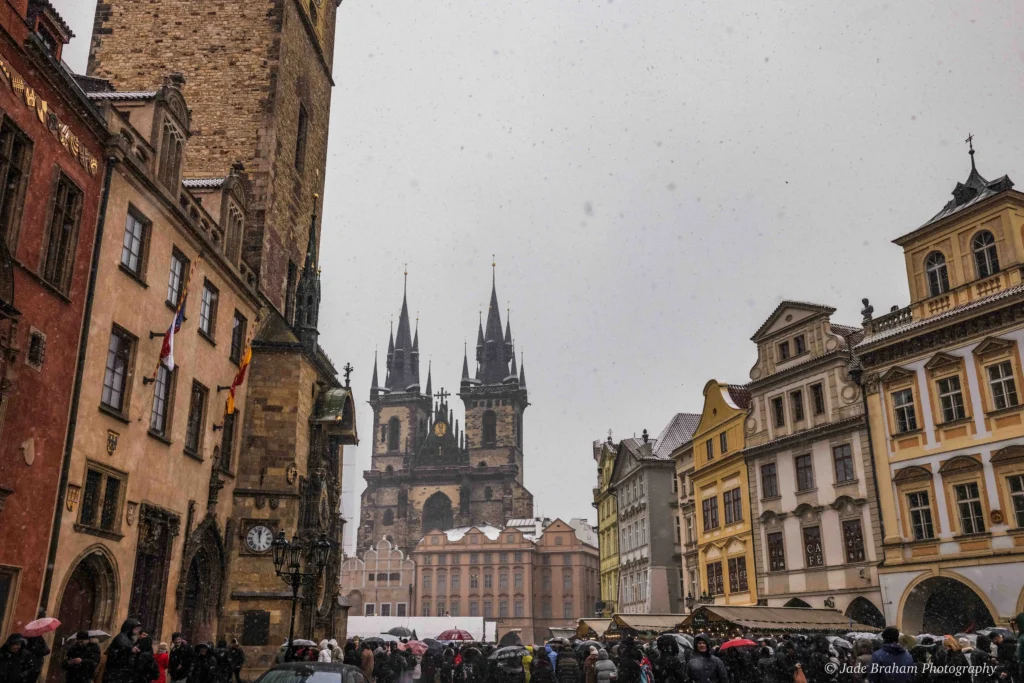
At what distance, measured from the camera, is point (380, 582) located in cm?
10206

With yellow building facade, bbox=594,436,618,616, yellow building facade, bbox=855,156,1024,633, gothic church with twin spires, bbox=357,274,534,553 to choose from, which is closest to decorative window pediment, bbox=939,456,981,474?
yellow building facade, bbox=855,156,1024,633

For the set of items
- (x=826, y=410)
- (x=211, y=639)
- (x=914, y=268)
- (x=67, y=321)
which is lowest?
(x=211, y=639)

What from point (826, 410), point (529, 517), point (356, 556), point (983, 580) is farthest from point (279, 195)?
point (529, 517)

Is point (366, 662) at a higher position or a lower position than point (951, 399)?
lower

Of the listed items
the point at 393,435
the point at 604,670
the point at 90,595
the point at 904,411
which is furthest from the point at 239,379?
the point at 393,435

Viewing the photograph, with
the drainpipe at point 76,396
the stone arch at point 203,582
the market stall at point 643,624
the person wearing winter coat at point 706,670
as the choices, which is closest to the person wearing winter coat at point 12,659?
the drainpipe at point 76,396

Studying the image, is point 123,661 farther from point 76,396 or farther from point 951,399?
point 951,399

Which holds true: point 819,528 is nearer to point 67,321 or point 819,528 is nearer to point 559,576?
point 67,321

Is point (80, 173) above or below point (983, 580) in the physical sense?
above

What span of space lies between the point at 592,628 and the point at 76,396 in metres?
26.5

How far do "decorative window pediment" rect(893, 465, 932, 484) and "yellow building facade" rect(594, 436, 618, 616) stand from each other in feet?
101

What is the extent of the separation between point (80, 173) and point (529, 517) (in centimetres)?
10753

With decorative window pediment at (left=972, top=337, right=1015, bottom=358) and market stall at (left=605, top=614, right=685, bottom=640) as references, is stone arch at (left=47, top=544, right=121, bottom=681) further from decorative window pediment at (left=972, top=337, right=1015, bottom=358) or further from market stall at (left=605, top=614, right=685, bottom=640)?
decorative window pediment at (left=972, top=337, right=1015, bottom=358)

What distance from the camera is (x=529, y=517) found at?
120m
